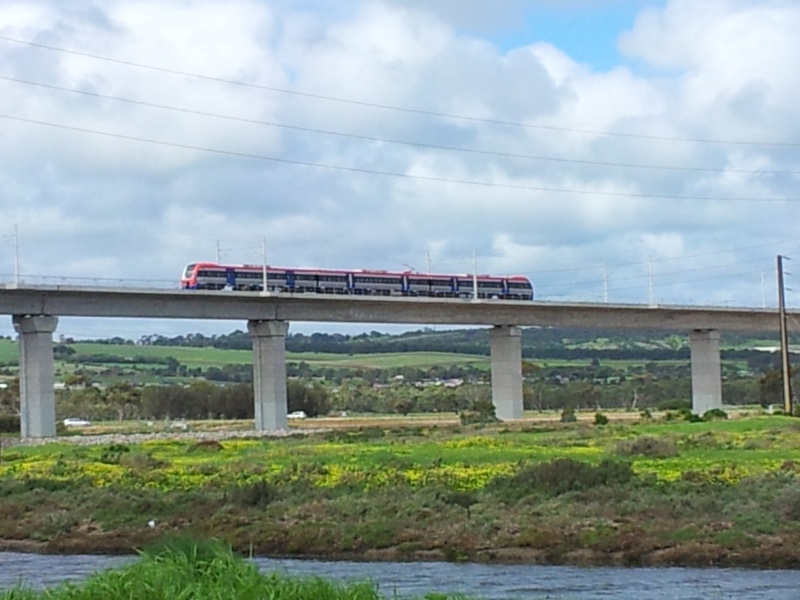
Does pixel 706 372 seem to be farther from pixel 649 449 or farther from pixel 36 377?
pixel 649 449

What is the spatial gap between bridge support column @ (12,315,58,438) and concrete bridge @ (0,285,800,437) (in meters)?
0.05

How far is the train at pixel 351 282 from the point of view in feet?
288

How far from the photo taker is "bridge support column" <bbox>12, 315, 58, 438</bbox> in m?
74.8

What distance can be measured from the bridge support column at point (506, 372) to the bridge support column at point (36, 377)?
3354 cm

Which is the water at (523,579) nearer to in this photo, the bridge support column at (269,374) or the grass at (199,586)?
the grass at (199,586)

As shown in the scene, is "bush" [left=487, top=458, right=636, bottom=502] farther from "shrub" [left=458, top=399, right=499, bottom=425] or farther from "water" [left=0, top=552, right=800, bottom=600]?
"shrub" [left=458, top=399, right=499, bottom=425]

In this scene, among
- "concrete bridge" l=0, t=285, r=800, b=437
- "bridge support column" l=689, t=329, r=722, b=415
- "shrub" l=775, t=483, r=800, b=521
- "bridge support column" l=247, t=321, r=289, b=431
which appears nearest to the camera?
"shrub" l=775, t=483, r=800, b=521

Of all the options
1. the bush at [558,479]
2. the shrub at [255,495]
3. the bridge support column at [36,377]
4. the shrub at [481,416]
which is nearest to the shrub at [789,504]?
the bush at [558,479]

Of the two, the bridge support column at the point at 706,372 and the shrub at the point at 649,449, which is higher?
the bridge support column at the point at 706,372

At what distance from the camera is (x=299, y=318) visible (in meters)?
88.5

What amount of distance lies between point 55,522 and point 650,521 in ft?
52.0

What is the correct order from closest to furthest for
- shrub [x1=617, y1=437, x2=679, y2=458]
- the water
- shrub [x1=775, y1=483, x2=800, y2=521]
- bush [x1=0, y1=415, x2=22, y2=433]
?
the water → shrub [x1=775, y1=483, x2=800, y2=521] → shrub [x1=617, y1=437, x2=679, y2=458] → bush [x1=0, y1=415, x2=22, y2=433]

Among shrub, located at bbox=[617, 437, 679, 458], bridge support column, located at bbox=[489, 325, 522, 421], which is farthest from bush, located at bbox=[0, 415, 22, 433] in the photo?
shrub, located at bbox=[617, 437, 679, 458]

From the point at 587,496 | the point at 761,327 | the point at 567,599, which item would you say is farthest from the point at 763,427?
the point at 761,327
